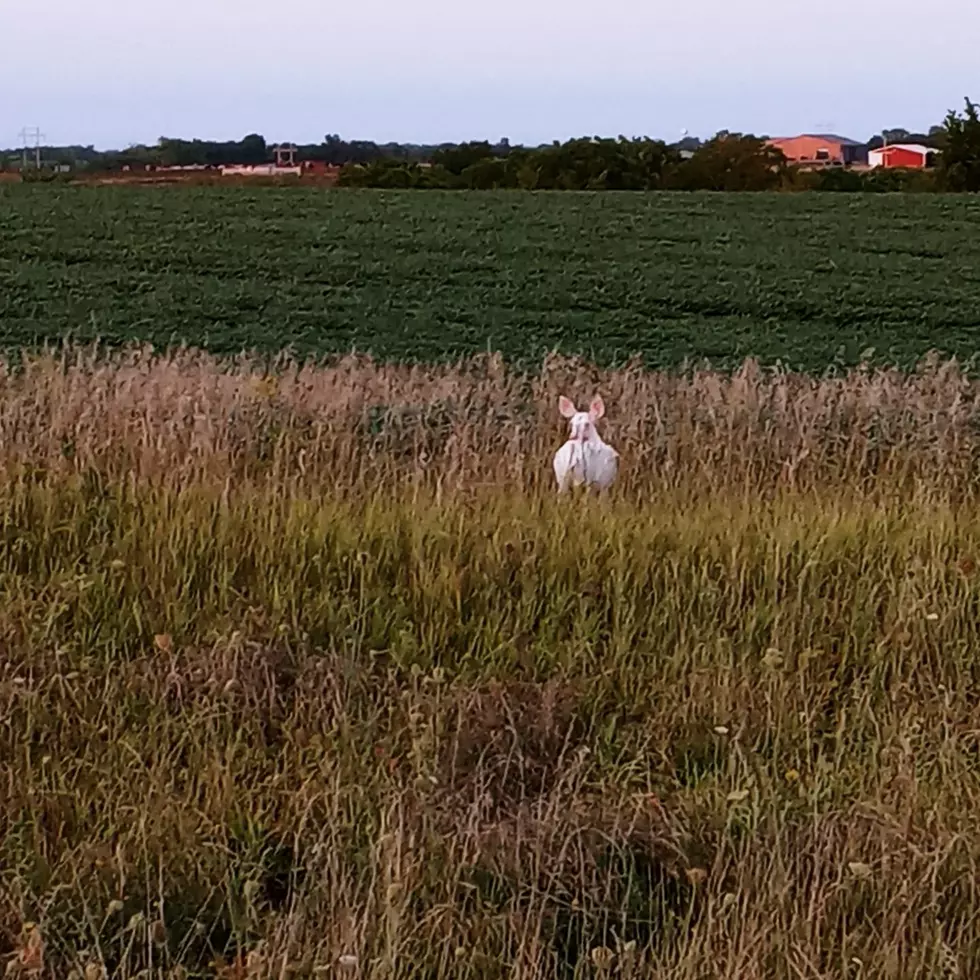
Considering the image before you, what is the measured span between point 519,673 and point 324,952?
4.53 feet

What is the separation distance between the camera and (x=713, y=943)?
2799 mm

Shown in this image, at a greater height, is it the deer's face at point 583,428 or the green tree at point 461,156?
the green tree at point 461,156

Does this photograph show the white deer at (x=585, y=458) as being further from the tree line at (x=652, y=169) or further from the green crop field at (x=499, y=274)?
the tree line at (x=652, y=169)

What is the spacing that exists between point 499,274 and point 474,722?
17807mm

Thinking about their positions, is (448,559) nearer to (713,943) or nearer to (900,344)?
(713,943)

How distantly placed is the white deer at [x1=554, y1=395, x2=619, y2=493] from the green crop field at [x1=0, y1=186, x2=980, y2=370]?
7.23m

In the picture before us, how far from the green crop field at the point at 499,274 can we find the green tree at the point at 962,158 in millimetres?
7083

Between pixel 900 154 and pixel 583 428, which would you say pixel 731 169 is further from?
pixel 583 428

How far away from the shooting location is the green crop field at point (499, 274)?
15453 millimetres

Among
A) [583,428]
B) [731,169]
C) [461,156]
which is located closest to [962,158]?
[731,169]

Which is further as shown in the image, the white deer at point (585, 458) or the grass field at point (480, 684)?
the white deer at point (585, 458)

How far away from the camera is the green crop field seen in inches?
608

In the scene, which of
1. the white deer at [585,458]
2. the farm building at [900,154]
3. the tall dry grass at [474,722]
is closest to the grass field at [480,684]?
the tall dry grass at [474,722]

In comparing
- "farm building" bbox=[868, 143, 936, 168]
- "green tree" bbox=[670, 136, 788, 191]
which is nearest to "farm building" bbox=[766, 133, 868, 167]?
"farm building" bbox=[868, 143, 936, 168]
